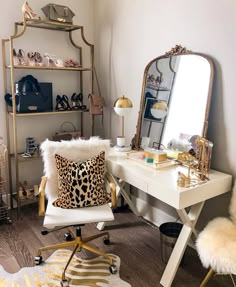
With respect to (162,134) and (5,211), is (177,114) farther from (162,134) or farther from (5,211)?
(5,211)

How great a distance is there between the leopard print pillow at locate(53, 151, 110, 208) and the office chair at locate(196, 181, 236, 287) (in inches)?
32.2

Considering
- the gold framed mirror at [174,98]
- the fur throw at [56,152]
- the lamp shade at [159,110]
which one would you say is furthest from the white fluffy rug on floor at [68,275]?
the lamp shade at [159,110]

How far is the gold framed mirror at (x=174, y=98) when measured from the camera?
2.16 metres

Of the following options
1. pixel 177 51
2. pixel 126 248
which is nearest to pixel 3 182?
pixel 126 248

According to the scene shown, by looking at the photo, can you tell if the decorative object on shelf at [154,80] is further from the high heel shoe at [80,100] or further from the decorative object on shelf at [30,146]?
the decorative object on shelf at [30,146]

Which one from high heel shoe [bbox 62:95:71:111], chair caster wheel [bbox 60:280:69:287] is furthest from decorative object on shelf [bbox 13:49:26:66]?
chair caster wheel [bbox 60:280:69:287]

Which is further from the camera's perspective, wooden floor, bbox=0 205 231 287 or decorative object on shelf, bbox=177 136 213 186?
wooden floor, bbox=0 205 231 287

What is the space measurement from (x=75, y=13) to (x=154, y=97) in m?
1.49

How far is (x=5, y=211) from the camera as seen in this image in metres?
2.79

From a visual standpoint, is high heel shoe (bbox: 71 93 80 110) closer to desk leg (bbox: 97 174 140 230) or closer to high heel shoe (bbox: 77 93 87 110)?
high heel shoe (bbox: 77 93 87 110)

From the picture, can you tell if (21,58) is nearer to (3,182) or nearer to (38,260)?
(3,182)

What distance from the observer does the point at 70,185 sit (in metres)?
2.11

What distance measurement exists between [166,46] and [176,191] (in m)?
1.36

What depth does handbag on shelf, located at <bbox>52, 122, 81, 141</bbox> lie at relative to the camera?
3.19 metres
